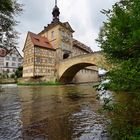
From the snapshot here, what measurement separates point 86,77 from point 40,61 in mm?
22847

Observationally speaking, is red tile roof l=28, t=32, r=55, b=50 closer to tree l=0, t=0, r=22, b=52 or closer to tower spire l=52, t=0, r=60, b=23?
tower spire l=52, t=0, r=60, b=23

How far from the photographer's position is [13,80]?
66000 mm

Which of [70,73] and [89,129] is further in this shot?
[70,73]

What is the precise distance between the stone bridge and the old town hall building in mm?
2294

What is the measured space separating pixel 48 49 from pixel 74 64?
1068cm

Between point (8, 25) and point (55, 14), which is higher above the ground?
point (55, 14)

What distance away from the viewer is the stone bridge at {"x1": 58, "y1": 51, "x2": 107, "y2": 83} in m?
46.5

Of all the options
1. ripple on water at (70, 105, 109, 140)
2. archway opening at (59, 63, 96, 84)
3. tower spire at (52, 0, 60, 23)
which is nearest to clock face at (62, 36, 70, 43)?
tower spire at (52, 0, 60, 23)

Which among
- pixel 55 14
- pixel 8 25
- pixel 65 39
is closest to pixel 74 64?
pixel 65 39

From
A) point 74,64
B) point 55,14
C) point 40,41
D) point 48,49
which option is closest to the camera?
point 74,64

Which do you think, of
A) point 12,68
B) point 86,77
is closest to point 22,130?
point 86,77

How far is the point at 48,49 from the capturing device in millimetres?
59781

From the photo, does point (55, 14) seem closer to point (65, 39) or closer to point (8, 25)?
point (65, 39)

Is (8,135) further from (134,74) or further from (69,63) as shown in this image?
(69,63)
